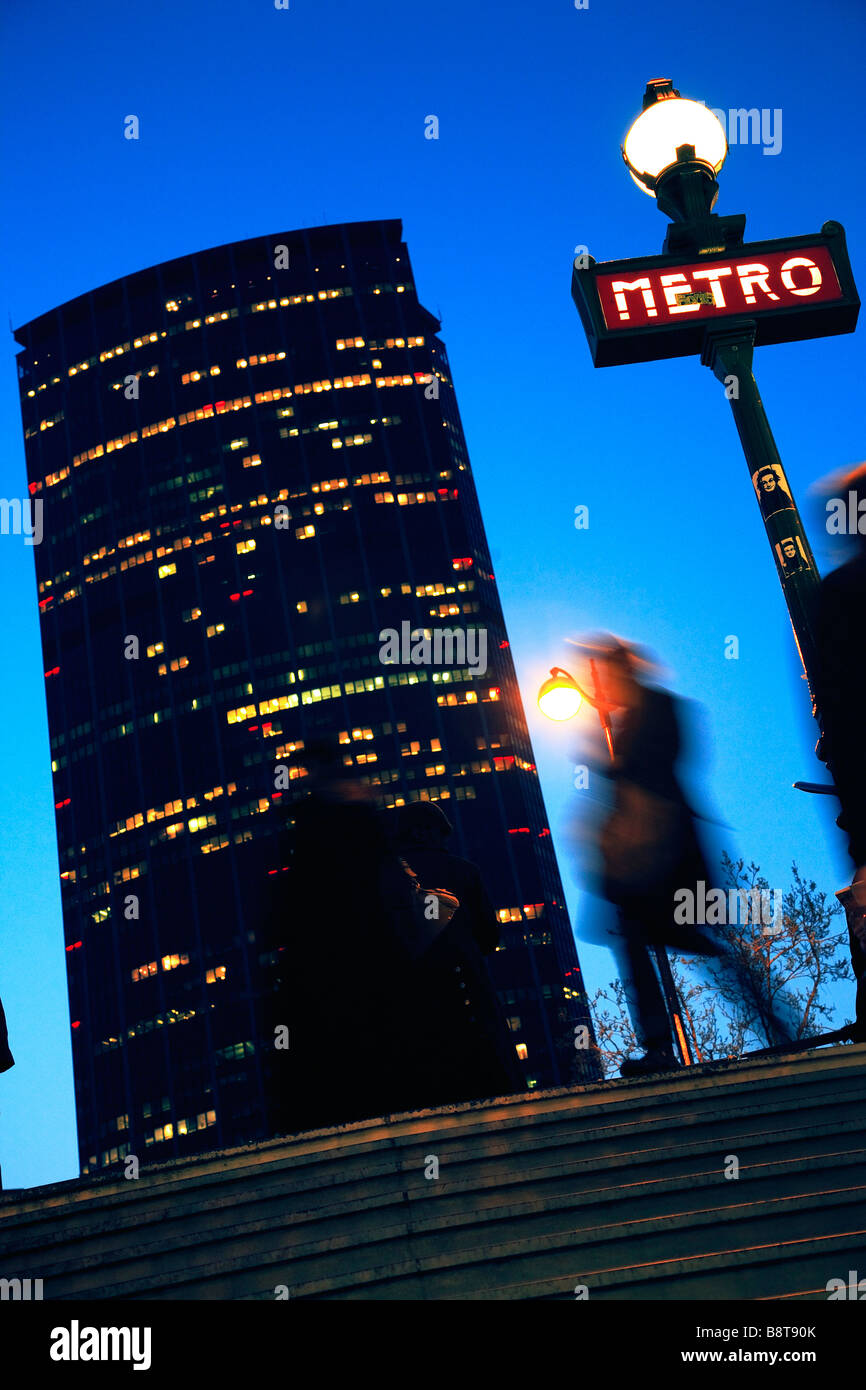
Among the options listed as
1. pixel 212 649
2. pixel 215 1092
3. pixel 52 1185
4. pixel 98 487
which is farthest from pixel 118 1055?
pixel 52 1185

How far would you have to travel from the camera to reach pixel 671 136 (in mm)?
8148

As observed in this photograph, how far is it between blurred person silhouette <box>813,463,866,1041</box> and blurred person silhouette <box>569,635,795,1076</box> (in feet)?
3.24

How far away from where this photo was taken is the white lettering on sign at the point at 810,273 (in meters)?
7.83

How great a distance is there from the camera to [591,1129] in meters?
5.83

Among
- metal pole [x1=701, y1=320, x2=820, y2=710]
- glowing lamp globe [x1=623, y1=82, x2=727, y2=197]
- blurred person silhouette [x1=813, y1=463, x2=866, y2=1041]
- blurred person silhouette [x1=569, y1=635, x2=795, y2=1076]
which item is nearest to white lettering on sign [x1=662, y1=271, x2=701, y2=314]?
metal pole [x1=701, y1=320, x2=820, y2=710]

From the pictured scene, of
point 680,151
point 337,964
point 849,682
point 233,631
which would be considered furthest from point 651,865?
point 233,631

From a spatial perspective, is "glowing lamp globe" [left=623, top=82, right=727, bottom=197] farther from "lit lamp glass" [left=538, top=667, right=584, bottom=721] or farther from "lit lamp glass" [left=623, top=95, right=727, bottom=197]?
"lit lamp glass" [left=538, top=667, right=584, bottom=721]

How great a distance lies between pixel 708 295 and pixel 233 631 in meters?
137

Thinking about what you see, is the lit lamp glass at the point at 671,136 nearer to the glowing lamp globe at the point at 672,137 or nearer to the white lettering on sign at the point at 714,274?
the glowing lamp globe at the point at 672,137

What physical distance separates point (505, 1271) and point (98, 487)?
161 metres

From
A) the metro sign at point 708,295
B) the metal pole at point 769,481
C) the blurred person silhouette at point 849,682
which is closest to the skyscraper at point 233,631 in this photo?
the metro sign at point 708,295

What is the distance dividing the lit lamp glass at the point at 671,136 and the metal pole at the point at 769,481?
139 cm

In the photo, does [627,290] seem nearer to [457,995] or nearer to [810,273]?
[810,273]
